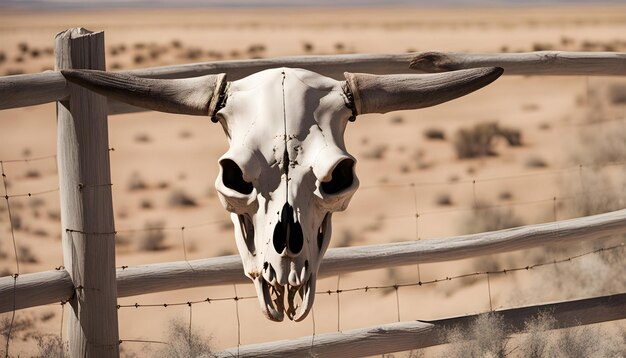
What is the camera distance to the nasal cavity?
3807 mm

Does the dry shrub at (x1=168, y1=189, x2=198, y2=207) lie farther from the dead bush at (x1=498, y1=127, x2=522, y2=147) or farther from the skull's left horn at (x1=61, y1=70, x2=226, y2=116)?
the skull's left horn at (x1=61, y1=70, x2=226, y2=116)

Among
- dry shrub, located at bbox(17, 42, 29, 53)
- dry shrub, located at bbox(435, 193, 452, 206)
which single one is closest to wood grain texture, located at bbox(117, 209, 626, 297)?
dry shrub, located at bbox(435, 193, 452, 206)

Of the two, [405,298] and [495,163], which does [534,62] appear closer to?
[405,298]

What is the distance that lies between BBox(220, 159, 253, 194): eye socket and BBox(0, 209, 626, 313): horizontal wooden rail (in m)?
1.47

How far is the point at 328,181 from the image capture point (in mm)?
3973

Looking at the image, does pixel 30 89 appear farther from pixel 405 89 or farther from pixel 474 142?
pixel 474 142

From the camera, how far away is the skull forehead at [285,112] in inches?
157

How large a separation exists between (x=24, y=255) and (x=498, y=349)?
8.46m

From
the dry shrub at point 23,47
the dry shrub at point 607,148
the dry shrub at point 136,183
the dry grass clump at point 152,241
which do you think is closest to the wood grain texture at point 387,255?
the dry shrub at point 607,148

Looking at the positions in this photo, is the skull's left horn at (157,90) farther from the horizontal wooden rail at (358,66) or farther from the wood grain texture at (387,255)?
the wood grain texture at (387,255)

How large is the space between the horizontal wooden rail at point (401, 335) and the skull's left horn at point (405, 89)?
1828 mm

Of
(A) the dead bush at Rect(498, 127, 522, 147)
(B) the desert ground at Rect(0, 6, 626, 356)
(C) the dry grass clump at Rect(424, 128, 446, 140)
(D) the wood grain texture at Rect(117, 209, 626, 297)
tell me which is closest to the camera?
(D) the wood grain texture at Rect(117, 209, 626, 297)

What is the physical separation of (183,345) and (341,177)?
69.9 inches

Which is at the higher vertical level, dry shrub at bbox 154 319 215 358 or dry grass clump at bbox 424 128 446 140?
dry grass clump at bbox 424 128 446 140
